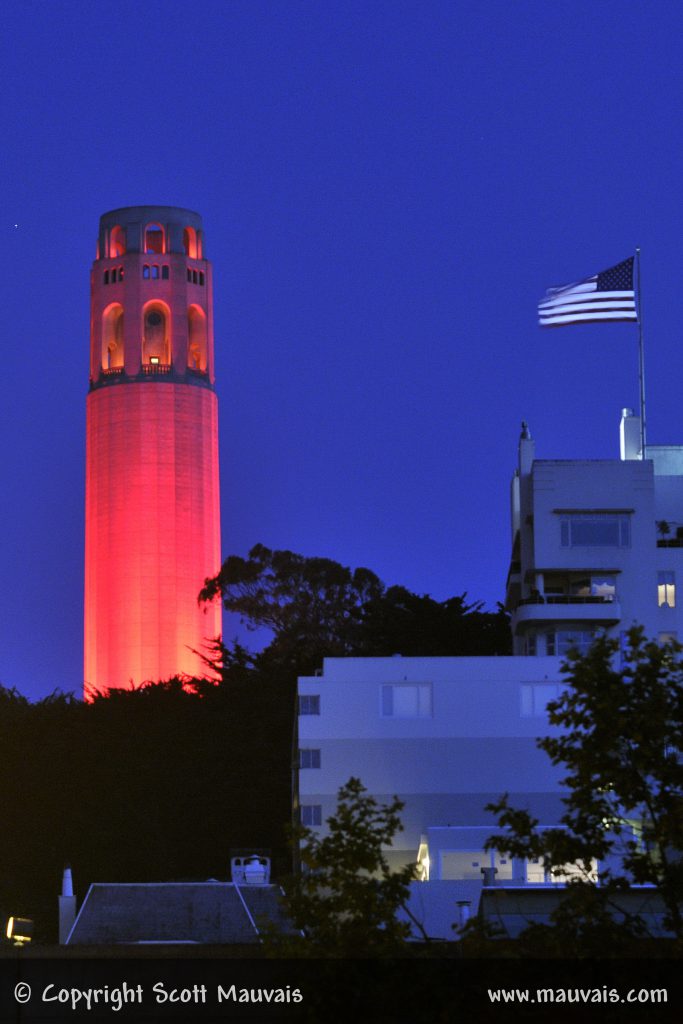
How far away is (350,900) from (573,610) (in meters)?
61.4

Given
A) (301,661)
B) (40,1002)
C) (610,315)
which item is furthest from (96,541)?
(40,1002)

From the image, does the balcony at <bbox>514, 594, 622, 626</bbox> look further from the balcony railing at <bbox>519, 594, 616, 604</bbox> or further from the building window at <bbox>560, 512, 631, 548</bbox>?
the building window at <bbox>560, 512, 631, 548</bbox>

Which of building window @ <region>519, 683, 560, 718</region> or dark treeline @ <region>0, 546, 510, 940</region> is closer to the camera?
building window @ <region>519, 683, 560, 718</region>

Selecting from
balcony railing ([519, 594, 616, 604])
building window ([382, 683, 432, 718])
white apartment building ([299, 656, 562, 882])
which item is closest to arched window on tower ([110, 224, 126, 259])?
balcony railing ([519, 594, 616, 604])

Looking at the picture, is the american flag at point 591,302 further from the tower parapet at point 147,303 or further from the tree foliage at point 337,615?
the tower parapet at point 147,303

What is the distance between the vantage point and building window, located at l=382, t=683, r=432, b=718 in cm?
8444

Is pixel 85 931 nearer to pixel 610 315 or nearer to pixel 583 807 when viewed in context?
pixel 610 315

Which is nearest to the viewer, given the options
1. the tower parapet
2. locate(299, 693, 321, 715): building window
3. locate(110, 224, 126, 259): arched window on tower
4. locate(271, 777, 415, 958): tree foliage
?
locate(271, 777, 415, 958): tree foliage

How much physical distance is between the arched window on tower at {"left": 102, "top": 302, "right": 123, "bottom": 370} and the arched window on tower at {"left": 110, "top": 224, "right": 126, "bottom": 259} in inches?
170

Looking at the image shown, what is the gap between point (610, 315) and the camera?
249 feet

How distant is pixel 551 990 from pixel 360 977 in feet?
8.99

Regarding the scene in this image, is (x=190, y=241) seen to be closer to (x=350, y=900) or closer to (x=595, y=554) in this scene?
(x=595, y=554)

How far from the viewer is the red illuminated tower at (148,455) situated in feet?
546

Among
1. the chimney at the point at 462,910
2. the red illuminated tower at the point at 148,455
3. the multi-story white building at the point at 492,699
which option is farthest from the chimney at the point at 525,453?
the red illuminated tower at the point at 148,455
